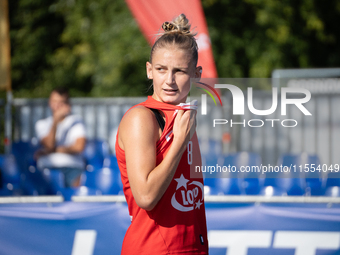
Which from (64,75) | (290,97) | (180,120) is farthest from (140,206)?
(64,75)

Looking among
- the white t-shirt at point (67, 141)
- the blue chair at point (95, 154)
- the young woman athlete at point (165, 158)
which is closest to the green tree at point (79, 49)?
the blue chair at point (95, 154)

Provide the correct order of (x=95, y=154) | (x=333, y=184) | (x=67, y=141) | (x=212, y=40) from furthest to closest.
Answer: (x=212, y=40) → (x=95, y=154) → (x=67, y=141) → (x=333, y=184)

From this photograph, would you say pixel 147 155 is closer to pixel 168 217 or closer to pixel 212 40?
pixel 168 217

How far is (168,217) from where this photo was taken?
1558 mm

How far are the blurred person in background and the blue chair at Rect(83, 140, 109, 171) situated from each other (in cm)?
50

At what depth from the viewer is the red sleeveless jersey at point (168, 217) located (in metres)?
1.54

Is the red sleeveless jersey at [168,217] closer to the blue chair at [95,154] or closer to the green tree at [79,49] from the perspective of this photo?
the blue chair at [95,154]

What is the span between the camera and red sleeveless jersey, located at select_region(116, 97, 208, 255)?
1.54 meters

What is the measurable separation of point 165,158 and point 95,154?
16.8 feet

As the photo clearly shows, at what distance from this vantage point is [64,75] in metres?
13.4

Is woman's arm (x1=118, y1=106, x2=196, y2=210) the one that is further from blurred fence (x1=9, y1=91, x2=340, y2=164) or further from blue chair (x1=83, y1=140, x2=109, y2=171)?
blue chair (x1=83, y1=140, x2=109, y2=171)

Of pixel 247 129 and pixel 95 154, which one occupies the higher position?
pixel 247 129

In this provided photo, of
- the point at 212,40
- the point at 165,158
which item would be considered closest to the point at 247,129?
the point at 212,40

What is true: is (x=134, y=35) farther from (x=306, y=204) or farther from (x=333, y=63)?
(x=306, y=204)
